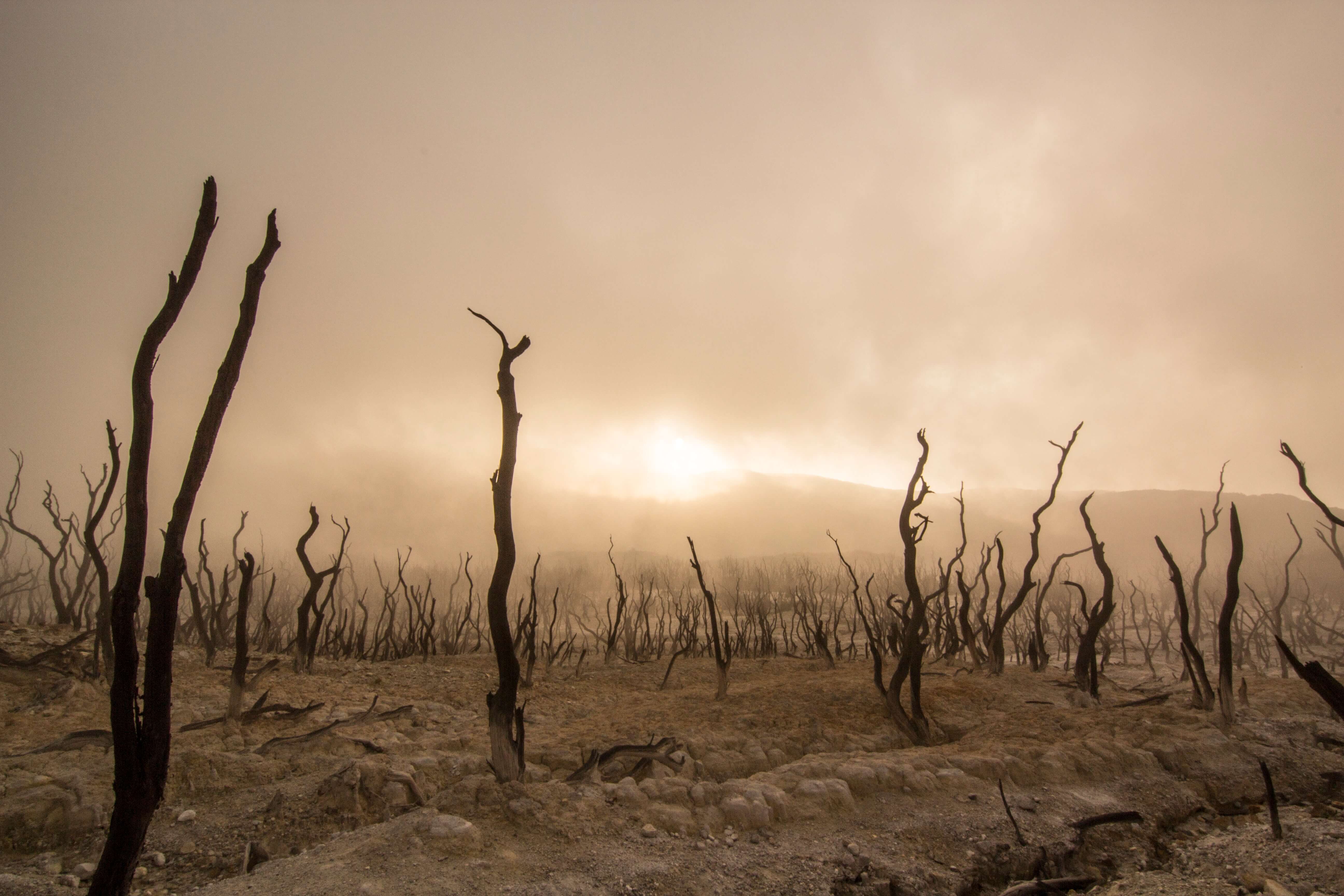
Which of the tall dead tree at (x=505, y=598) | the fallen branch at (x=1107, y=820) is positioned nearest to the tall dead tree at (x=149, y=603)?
the tall dead tree at (x=505, y=598)

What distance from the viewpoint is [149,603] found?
2643 mm

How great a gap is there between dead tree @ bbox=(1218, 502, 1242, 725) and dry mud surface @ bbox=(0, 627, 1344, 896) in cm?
22

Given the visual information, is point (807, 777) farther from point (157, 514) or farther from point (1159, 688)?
point (157, 514)

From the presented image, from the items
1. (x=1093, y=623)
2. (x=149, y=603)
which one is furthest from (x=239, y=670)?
(x=1093, y=623)

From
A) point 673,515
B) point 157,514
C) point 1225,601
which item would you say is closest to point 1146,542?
point 673,515

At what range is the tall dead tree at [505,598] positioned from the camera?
4.20m

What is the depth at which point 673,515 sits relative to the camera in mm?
83562

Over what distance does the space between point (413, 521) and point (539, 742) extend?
87373mm

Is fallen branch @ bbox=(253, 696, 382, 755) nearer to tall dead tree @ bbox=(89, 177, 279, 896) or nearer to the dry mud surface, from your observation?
the dry mud surface

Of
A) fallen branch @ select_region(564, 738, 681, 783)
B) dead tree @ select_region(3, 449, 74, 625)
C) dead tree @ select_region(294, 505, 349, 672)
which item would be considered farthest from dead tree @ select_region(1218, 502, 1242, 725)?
dead tree @ select_region(3, 449, 74, 625)

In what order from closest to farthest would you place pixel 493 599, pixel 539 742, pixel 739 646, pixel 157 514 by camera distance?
pixel 493 599, pixel 539 742, pixel 739 646, pixel 157 514

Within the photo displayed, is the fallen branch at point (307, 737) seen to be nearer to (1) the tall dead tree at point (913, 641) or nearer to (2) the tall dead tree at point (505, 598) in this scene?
(2) the tall dead tree at point (505, 598)

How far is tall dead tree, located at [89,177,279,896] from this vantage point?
2.38 metres

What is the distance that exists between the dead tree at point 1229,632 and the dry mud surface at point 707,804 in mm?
219
